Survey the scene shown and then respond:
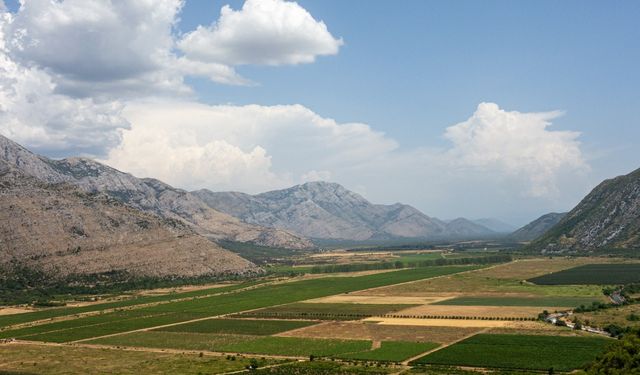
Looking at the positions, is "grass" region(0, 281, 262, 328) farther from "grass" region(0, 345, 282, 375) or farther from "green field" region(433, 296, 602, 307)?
"green field" region(433, 296, 602, 307)

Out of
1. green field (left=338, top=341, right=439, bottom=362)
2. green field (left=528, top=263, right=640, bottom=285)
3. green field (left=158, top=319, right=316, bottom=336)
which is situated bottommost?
green field (left=158, top=319, right=316, bottom=336)

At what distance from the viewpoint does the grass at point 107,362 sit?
73188mm

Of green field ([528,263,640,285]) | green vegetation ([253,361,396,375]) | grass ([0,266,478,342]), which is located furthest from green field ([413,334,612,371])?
green field ([528,263,640,285])

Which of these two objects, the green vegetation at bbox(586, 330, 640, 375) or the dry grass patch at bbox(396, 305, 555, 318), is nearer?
the green vegetation at bbox(586, 330, 640, 375)

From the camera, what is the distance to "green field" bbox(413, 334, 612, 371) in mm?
68500

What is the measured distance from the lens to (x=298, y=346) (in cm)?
8562

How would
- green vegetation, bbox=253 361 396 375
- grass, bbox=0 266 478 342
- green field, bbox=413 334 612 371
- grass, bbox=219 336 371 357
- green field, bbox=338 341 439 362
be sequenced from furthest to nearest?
grass, bbox=0 266 478 342 < grass, bbox=219 336 371 357 < green field, bbox=338 341 439 362 < green field, bbox=413 334 612 371 < green vegetation, bbox=253 361 396 375

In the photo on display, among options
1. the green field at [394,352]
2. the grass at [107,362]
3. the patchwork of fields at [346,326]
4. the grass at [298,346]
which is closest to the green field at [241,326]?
the patchwork of fields at [346,326]

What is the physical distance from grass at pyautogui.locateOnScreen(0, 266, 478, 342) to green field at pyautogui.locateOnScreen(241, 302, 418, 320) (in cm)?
826

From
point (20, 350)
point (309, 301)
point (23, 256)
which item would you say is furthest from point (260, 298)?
point (23, 256)

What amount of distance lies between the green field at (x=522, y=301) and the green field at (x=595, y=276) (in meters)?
29.8

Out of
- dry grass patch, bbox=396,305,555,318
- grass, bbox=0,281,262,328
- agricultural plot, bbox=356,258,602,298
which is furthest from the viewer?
agricultural plot, bbox=356,258,602,298

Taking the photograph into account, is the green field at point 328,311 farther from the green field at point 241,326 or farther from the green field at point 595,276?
the green field at point 595,276

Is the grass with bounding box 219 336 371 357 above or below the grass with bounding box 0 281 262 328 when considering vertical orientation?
above
